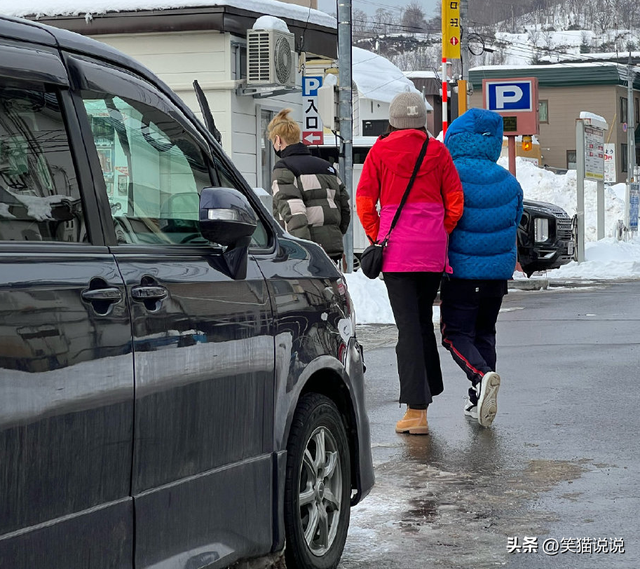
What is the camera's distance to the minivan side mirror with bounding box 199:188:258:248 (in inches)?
145

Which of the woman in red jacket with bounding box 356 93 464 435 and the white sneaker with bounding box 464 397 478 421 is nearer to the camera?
the woman in red jacket with bounding box 356 93 464 435

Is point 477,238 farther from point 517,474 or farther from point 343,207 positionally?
point 343,207

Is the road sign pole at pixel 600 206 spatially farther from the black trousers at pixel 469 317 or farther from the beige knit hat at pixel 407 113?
the beige knit hat at pixel 407 113

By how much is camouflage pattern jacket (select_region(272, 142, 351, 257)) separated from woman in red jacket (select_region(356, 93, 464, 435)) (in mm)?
2298

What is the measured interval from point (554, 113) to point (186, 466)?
70472 millimetres

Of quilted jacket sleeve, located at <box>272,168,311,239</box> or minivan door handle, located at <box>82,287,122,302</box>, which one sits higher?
quilted jacket sleeve, located at <box>272,168,311,239</box>

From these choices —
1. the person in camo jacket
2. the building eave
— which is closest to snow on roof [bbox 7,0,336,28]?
the building eave

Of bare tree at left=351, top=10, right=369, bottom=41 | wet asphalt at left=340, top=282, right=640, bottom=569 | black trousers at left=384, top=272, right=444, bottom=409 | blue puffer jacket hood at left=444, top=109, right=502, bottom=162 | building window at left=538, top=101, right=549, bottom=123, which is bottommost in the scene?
wet asphalt at left=340, top=282, right=640, bottom=569

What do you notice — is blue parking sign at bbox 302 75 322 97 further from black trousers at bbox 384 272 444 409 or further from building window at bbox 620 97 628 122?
building window at bbox 620 97 628 122

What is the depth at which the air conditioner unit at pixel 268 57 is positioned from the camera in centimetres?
1806

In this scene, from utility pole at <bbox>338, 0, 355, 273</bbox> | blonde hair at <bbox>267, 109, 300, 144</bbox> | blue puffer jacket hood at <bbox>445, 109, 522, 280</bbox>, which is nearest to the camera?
blue puffer jacket hood at <bbox>445, 109, 522, 280</bbox>

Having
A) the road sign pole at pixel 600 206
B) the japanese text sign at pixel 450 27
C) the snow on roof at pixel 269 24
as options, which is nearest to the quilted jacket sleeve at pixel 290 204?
the snow on roof at pixel 269 24

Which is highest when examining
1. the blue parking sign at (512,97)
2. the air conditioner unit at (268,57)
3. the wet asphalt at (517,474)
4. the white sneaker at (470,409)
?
the air conditioner unit at (268,57)

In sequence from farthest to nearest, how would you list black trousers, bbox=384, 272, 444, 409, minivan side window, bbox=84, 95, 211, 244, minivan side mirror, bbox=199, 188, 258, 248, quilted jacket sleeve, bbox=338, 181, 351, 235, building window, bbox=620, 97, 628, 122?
1. building window, bbox=620, 97, 628, 122
2. quilted jacket sleeve, bbox=338, 181, 351, 235
3. black trousers, bbox=384, 272, 444, 409
4. minivan side mirror, bbox=199, 188, 258, 248
5. minivan side window, bbox=84, 95, 211, 244
